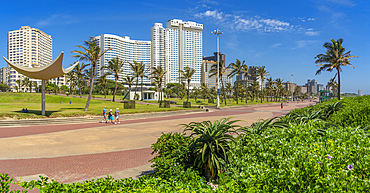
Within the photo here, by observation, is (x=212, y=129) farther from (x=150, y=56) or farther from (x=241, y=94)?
(x=150, y=56)

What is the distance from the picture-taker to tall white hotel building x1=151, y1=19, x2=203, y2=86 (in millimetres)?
160875

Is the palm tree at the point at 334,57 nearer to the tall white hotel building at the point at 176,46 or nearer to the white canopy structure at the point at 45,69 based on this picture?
the white canopy structure at the point at 45,69

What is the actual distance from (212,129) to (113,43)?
162m

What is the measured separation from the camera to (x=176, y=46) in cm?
16812

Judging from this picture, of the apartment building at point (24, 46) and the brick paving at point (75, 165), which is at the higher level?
the apartment building at point (24, 46)

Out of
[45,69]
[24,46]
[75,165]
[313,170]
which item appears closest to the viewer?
[313,170]

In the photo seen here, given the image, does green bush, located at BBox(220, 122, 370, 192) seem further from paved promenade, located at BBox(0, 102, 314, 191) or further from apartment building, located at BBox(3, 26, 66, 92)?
apartment building, located at BBox(3, 26, 66, 92)

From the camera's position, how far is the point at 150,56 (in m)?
→ 169

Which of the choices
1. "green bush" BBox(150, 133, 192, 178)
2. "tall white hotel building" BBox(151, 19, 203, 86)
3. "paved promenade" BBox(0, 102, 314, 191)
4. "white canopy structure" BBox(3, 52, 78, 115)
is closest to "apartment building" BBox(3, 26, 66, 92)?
"tall white hotel building" BBox(151, 19, 203, 86)

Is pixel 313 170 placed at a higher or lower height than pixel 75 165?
higher

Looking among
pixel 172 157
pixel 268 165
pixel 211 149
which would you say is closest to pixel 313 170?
pixel 268 165

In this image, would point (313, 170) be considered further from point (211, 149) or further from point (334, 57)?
point (334, 57)

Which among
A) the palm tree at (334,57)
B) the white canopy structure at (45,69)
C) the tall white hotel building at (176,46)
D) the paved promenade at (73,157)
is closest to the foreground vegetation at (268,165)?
the paved promenade at (73,157)

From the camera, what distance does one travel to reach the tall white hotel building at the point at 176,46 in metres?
161
